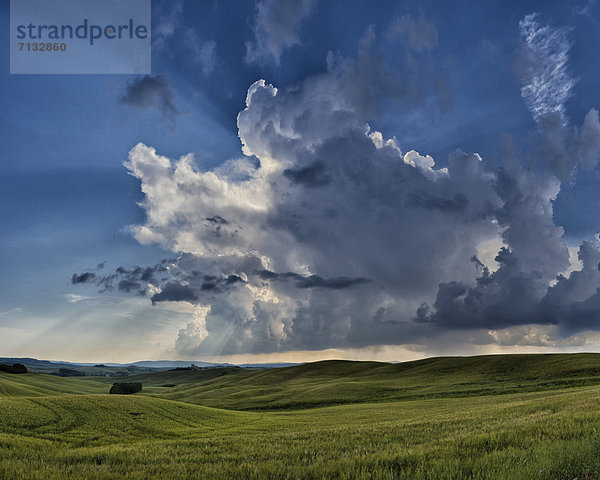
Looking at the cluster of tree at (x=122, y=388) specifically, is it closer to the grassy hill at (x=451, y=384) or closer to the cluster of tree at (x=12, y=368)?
the grassy hill at (x=451, y=384)

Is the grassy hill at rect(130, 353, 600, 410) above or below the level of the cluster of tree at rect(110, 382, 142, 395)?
above

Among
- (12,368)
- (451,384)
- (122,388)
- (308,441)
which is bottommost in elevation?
(122,388)

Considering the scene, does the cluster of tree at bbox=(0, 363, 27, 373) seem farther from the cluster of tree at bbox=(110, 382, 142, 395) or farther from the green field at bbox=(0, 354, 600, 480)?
the green field at bbox=(0, 354, 600, 480)

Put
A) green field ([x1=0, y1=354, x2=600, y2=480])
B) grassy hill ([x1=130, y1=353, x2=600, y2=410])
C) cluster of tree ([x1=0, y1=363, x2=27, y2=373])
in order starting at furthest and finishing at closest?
cluster of tree ([x1=0, y1=363, x2=27, y2=373])
grassy hill ([x1=130, y1=353, x2=600, y2=410])
green field ([x1=0, y1=354, x2=600, y2=480])

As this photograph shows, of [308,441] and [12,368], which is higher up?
[308,441]

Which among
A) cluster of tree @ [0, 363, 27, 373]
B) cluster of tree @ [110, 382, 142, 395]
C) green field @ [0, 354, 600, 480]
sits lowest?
cluster of tree @ [110, 382, 142, 395]

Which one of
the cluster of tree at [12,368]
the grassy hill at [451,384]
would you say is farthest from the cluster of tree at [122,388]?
the cluster of tree at [12,368]

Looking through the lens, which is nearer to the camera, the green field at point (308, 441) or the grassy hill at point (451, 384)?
the green field at point (308, 441)

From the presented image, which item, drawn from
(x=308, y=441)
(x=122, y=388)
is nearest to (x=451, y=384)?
(x=308, y=441)

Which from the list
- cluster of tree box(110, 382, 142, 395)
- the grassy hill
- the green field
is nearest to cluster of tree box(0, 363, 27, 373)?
cluster of tree box(110, 382, 142, 395)

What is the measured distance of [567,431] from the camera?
447 inches

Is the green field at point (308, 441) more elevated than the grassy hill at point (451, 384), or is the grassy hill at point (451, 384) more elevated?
the green field at point (308, 441)

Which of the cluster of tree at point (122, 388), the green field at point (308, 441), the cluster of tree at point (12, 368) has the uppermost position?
the green field at point (308, 441)

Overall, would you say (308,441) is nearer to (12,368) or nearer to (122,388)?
(122,388)
